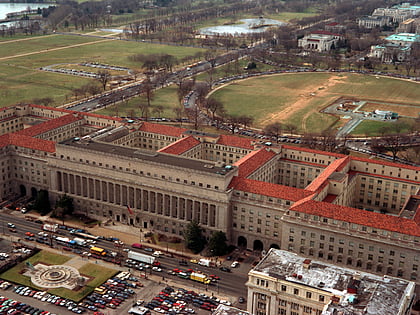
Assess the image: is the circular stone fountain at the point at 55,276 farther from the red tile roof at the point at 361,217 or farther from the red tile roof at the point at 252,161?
the red tile roof at the point at 361,217

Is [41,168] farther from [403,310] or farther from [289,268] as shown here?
[403,310]

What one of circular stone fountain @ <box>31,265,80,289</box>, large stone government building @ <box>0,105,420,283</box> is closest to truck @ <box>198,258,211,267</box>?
large stone government building @ <box>0,105,420,283</box>

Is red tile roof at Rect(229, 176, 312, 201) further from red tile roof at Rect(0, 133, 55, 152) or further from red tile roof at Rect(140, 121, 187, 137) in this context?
red tile roof at Rect(0, 133, 55, 152)

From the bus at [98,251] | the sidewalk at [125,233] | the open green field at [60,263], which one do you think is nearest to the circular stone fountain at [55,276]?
the open green field at [60,263]

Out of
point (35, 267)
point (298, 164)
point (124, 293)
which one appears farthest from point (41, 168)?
point (298, 164)

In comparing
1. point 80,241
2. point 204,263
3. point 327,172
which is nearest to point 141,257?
point 204,263

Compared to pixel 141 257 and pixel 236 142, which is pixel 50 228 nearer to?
pixel 141 257
